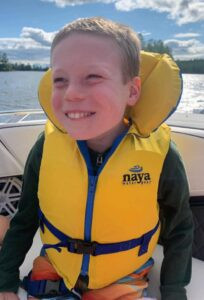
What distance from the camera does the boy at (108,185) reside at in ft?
3.41

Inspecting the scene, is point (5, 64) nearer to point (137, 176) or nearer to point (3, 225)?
point (3, 225)

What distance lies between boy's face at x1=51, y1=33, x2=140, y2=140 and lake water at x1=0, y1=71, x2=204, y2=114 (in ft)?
3.53

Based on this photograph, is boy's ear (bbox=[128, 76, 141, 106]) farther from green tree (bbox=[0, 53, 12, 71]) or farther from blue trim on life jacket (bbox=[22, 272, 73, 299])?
green tree (bbox=[0, 53, 12, 71])

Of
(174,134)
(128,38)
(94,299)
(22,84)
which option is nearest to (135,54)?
(128,38)

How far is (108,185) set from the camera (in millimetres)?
1122

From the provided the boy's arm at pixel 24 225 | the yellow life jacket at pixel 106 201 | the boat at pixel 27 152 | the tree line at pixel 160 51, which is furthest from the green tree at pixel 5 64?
the yellow life jacket at pixel 106 201

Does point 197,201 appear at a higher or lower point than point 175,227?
lower

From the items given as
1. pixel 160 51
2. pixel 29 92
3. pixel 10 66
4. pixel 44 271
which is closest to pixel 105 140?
pixel 44 271

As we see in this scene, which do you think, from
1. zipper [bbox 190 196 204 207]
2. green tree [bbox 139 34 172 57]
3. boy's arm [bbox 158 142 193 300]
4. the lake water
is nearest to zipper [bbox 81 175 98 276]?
boy's arm [bbox 158 142 193 300]

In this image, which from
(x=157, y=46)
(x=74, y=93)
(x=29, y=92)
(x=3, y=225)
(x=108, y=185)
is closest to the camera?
(x=74, y=93)

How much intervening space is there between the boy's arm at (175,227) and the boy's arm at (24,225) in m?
0.45

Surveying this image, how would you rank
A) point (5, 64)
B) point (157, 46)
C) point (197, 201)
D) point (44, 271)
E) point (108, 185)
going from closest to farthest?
point (108, 185) → point (44, 271) → point (197, 201) → point (157, 46) → point (5, 64)

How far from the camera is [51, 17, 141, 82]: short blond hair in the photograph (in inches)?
41.1

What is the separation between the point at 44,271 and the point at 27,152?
672 millimetres
